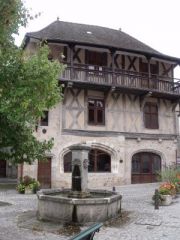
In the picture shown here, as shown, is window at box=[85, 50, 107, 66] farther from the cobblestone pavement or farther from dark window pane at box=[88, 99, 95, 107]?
the cobblestone pavement

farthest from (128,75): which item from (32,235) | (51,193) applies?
(32,235)

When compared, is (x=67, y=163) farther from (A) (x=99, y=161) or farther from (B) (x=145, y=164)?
(B) (x=145, y=164)

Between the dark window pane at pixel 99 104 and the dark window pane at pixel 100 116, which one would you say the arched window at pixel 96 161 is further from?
the dark window pane at pixel 99 104

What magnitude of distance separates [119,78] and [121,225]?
12.8 metres

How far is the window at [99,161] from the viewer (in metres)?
21.8

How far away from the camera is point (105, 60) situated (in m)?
22.8

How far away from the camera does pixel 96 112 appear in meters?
22.1

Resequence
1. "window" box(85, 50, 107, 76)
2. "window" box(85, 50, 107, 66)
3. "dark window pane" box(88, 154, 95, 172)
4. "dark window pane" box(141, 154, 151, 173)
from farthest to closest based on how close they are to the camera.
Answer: "dark window pane" box(141, 154, 151, 173), "window" box(85, 50, 107, 66), "window" box(85, 50, 107, 76), "dark window pane" box(88, 154, 95, 172)

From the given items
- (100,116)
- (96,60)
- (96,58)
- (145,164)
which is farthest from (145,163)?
(96,58)

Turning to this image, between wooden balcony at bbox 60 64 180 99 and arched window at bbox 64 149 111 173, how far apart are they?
3.87 m

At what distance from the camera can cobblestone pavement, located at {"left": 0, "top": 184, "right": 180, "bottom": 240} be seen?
865cm

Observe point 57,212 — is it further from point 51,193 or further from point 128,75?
point 128,75

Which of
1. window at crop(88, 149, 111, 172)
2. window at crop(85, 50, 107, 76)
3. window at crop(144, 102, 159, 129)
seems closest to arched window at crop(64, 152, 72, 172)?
window at crop(88, 149, 111, 172)

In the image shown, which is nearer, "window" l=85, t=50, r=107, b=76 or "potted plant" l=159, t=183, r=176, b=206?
"potted plant" l=159, t=183, r=176, b=206
